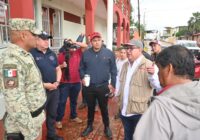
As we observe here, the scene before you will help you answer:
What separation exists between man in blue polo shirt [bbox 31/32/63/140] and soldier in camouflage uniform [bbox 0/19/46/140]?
1.22 meters

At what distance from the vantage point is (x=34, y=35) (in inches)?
102

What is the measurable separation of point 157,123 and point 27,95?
153 cm

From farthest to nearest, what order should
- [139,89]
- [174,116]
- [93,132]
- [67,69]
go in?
1. [67,69]
2. [93,132]
3. [139,89]
4. [174,116]

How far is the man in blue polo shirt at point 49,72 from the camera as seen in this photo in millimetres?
3936

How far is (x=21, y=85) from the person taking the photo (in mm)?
2342

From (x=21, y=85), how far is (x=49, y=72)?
5.66 feet

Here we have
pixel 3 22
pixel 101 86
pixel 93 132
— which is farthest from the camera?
pixel 3 22

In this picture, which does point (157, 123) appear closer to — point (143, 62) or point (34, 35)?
point (34, 35)

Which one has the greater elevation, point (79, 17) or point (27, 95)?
point (79, 17)

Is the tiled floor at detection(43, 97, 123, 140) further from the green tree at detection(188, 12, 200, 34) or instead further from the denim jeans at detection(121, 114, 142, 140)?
the green tree at detection(188, 12, 200, 34)

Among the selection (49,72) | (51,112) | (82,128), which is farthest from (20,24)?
(82,128)

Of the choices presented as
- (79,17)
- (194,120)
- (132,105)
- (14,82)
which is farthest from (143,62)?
(79,17)

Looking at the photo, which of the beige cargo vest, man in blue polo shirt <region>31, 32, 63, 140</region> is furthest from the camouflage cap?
the beige cargo vest

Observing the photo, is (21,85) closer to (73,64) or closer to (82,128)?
(73,64)
